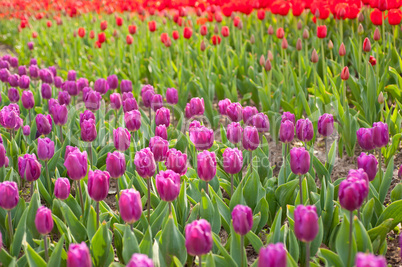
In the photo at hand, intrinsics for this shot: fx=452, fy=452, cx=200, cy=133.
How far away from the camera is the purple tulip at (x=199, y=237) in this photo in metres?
1.49

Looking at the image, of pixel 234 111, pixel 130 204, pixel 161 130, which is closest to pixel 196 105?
pixel 234 111

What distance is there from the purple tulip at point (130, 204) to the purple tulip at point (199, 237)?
0.31 meters

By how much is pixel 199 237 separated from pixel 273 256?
0.29 meters

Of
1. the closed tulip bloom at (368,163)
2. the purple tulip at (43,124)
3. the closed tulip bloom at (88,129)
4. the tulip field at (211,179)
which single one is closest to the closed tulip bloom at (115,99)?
the tulip field at (211,179)

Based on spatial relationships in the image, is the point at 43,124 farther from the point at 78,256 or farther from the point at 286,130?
the point at 78,256

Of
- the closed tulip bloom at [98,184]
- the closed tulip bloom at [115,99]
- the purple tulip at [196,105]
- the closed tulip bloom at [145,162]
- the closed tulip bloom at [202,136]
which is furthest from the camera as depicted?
the closed tulip bloom at [115,99]

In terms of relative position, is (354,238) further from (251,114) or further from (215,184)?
(251,114)

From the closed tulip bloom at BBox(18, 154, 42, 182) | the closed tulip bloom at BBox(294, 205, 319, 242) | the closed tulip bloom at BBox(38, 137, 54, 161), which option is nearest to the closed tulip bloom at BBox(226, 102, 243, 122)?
the closed tulip bloom at BBox(38, 137, 54, 161)

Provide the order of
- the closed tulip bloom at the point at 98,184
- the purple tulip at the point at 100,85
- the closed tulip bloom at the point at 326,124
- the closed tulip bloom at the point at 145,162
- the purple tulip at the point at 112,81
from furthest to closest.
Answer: the purple tulip at the point at 112,81
the purple tulip at the point at 100,85
the closed tulip bloom at the point at 326,124
the closed tulip bloom at the point at 145,162
the closed tulip bloom at the point at 98,184

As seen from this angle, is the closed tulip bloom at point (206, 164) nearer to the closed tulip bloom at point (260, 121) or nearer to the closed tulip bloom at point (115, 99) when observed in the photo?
the closed tulip bloom at point (260, 121)

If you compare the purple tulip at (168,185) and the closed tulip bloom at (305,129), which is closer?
the purple tulip at (168,185)

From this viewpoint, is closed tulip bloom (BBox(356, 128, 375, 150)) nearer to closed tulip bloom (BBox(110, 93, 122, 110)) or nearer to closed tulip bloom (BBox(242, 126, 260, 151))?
closed tulip bloom (BBox(242, 126, 260, 151))

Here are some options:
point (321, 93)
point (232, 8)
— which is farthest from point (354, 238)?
point (232, 8)

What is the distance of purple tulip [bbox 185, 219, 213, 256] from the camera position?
149 centimetres
